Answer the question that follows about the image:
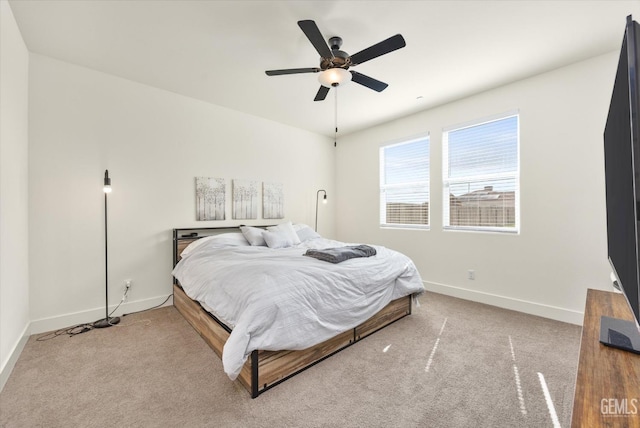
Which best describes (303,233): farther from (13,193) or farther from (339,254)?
(13,193)

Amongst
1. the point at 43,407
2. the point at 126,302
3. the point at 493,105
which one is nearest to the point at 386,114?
the point at 493,105

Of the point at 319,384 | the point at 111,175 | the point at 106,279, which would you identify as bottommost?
the point at 319,384

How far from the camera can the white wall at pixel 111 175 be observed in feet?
8.80

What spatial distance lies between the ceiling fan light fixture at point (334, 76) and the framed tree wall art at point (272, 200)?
2.25 meters

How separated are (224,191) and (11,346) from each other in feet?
8.21

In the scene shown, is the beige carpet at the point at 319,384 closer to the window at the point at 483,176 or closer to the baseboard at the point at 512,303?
the baseboard at the point at 512,303

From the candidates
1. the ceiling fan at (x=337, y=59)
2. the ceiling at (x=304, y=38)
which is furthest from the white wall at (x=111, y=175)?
the ceiling fan at (x=337, y=59)

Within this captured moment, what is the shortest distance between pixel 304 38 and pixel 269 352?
2583mm

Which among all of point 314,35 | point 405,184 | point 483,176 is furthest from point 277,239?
point 483,176

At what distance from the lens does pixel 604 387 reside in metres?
0.77

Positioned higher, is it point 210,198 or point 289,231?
point 210,198

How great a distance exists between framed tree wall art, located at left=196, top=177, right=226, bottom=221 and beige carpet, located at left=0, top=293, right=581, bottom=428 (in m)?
1.58

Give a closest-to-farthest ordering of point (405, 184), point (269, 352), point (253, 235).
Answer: point (269, 352)
point (253, 235)
point (405, 184)

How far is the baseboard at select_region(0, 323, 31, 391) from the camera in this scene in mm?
1855
